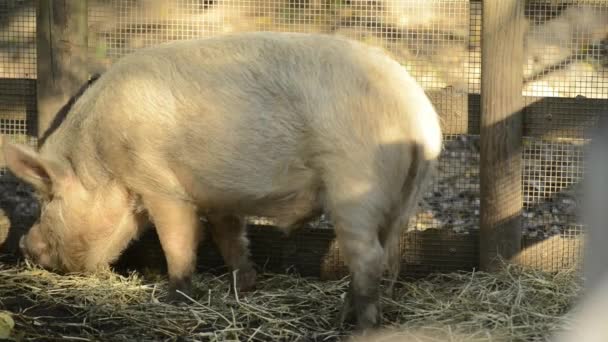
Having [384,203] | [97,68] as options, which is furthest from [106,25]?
[384,203]

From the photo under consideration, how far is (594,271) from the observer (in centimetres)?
199

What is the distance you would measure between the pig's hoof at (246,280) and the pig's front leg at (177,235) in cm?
44

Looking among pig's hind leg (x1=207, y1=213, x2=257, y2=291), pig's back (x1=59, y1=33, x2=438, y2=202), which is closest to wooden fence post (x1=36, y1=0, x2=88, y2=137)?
pig's back (x1=59, y1=33, x2=438, y2=202)

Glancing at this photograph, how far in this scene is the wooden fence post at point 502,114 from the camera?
5.71m

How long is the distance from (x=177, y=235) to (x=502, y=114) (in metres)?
2.22

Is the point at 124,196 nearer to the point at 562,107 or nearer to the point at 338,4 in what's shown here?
the point at 338,4

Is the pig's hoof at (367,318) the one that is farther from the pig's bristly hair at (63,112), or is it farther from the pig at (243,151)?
the pig's bristly hair at (63,112)

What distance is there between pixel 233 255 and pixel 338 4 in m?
1.87

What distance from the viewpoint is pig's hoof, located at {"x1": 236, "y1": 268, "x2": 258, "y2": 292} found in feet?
18.9

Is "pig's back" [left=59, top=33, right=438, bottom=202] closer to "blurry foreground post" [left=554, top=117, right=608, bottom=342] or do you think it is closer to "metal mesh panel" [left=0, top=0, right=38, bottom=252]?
"metal mesh panel" [left=0, top=0, right=38, bottom=252]

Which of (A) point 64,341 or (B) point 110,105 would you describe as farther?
(B) point 110,105

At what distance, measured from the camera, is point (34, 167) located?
5.42m

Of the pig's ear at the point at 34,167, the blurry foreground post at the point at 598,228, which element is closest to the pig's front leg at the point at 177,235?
the pig's ear at the point at 34,167

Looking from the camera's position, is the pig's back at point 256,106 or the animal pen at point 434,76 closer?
the pig's back at point 256,106
